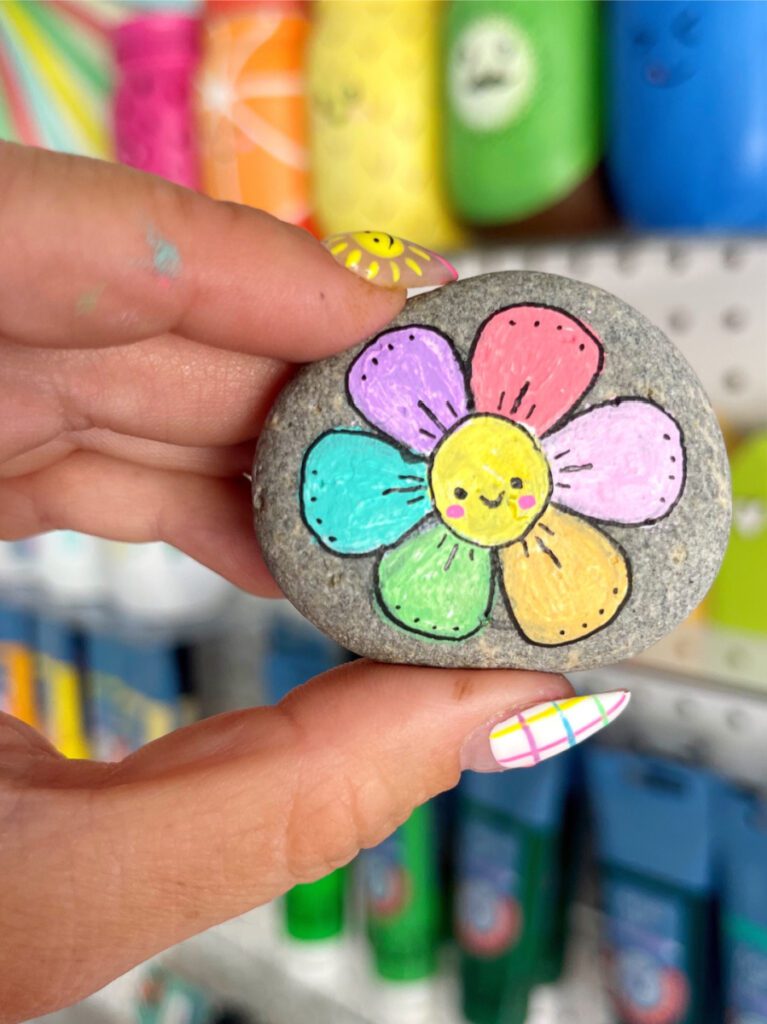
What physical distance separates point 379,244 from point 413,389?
10 centimetres

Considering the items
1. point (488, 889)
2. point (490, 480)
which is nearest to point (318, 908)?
point (488, 889)

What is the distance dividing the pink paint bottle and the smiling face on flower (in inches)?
24.2

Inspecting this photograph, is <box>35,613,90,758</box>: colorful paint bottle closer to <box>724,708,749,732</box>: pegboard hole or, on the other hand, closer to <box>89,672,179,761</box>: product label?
<box>89,672,179,761</box>: product label

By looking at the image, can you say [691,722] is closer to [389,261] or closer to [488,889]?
[488,889]

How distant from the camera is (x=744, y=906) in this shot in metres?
0.65

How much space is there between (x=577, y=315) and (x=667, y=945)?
505mm

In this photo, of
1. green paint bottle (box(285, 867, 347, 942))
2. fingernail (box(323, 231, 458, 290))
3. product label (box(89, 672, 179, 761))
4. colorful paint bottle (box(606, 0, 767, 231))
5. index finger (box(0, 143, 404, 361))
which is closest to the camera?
index finger (box(0, 143, 404, 361))

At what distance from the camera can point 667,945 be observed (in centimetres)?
69

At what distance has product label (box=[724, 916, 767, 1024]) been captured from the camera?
0.64 m

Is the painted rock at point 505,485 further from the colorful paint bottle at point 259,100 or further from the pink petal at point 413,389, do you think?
the colorful paint bottle at point 259,100

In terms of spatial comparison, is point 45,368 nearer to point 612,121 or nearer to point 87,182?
point 87,182

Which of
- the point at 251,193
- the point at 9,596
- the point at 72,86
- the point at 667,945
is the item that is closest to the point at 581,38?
the point at 251,193

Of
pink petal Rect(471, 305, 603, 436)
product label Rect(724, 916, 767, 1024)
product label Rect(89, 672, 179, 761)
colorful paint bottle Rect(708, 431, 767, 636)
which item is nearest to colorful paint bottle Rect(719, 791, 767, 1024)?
product label Rect(724, 916, 767, 1024)

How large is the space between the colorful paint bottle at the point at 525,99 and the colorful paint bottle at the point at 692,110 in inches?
1.4
